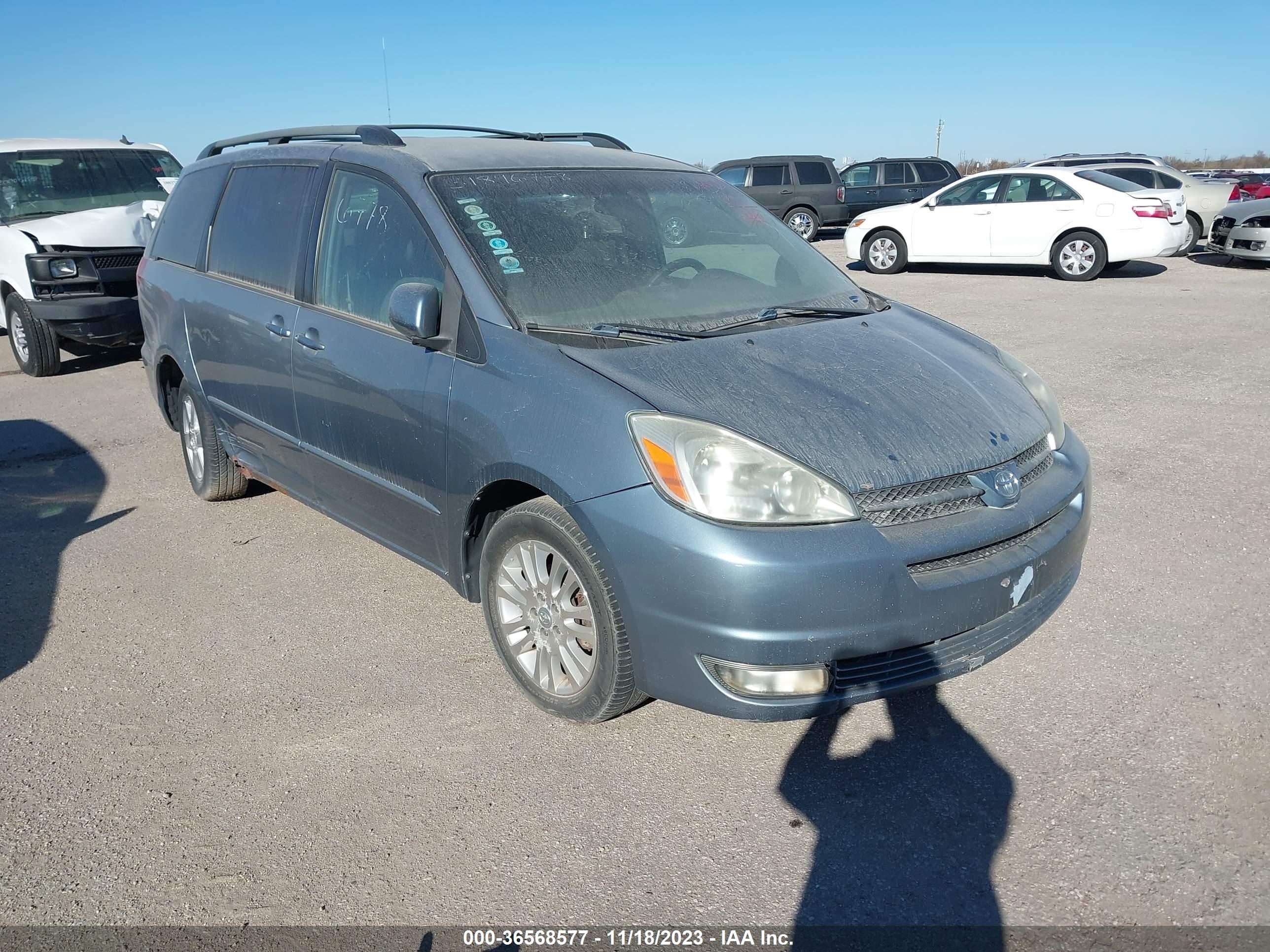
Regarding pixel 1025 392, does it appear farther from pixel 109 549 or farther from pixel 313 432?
pixel 109 549

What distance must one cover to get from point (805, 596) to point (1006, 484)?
32.3 inches

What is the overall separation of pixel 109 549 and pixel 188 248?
5.20 feet

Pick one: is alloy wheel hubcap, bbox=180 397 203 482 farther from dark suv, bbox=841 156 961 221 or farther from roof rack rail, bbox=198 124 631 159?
dark suv, bbox=841 156 961 221

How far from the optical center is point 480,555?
355cm

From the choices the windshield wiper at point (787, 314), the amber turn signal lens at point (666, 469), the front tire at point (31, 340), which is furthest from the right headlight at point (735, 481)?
the front tire at point (31, 340)

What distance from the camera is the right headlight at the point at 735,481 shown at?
2812 mm

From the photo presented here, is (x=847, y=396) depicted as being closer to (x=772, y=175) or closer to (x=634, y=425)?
(x=634, y=425)

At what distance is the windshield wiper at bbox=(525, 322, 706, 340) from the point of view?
3.39 meters

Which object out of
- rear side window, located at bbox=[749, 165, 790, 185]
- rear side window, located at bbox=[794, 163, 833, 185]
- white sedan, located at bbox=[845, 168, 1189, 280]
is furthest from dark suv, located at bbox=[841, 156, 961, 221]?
white sedan, located at bbox=[845, 168, 1189, 280]

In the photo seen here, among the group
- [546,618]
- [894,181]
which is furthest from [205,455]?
[894,181]

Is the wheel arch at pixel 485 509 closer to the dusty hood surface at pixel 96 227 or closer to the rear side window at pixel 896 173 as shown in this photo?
the dusty hood surface at pixel 96 227

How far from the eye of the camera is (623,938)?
8.06ft

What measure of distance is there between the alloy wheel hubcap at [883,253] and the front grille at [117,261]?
10.9 metres

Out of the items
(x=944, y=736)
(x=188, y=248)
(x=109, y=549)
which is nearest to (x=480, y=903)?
(x=944, y=736)
